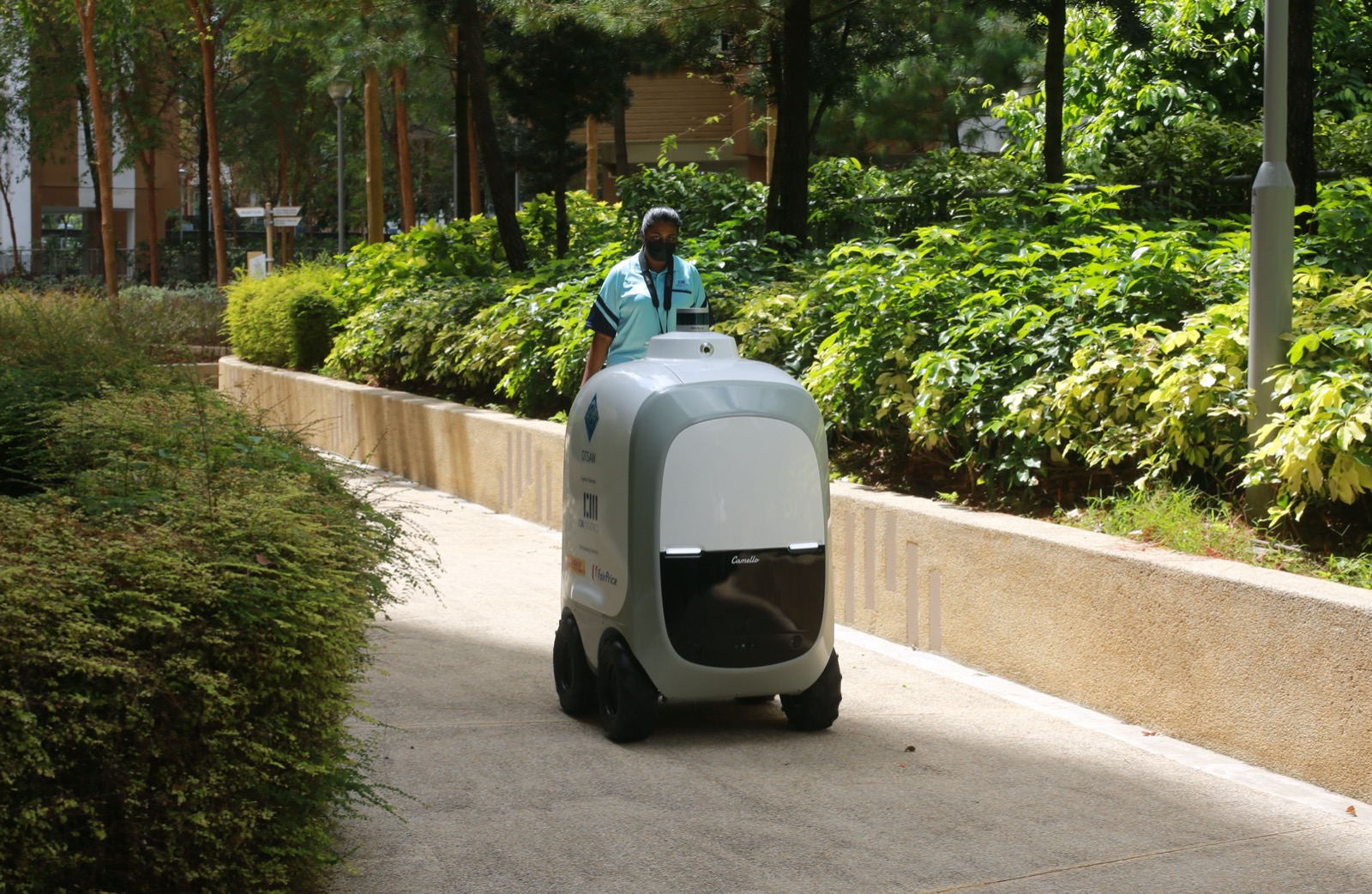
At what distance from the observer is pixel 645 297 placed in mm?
6527

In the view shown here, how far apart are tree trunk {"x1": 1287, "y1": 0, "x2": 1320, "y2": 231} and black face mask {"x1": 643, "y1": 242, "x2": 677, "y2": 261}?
13.3 ft

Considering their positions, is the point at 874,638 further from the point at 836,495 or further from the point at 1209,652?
the point at 1209,652

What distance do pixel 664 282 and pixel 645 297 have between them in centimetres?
13

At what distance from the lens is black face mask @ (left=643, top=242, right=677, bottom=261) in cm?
650

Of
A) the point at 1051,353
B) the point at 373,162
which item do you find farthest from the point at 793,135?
the point at 373,162

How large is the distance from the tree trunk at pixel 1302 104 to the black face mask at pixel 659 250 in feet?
13.3

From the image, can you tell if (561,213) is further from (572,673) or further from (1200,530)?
(1200,530)

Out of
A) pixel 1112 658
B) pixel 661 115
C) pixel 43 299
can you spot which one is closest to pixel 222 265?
pixel 661 115

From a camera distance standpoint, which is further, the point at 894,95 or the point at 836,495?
the point at 894,95

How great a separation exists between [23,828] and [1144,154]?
41.0ft

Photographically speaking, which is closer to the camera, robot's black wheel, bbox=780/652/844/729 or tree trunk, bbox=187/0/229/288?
robot's black wheel, bbox=780/652/844/729

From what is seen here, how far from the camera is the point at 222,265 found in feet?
110

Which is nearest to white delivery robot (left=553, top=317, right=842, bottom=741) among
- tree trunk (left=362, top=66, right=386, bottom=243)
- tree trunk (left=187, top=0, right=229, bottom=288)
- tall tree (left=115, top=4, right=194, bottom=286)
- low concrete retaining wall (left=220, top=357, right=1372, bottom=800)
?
low concrete retaining wall (left=220, top=357, right=1372, bottom=800)

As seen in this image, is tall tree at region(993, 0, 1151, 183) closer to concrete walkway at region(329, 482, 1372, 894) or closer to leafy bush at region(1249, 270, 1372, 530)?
leafy bush at region(1249, 270, 1372, 530)
